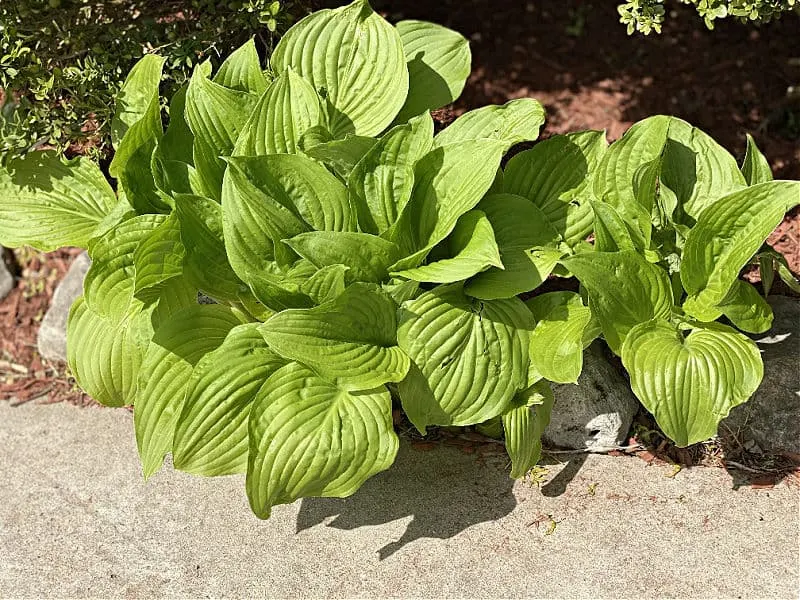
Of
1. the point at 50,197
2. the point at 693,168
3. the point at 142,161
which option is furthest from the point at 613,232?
the point at 50,197

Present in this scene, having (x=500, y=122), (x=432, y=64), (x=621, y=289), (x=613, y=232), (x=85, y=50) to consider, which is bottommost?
(x=621, y=289)

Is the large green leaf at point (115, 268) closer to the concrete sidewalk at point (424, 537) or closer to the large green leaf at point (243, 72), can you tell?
the large green leaf at point (243, 72)

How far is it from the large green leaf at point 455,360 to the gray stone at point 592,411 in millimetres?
375

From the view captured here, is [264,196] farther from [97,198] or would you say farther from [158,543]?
[158,543]

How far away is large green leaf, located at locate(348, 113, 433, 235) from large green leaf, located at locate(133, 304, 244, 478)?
2.05 feet

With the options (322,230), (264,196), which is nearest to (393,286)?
(322,230)

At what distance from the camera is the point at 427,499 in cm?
269

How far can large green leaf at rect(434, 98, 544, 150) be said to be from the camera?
2674mm

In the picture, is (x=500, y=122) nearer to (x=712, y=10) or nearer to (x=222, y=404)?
(x=712, y=10)

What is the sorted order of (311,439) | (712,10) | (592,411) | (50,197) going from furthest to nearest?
1. (50,197)
2. (592,411)
3. (712,10)
4. (311,439)

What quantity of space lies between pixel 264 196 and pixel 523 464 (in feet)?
3.63

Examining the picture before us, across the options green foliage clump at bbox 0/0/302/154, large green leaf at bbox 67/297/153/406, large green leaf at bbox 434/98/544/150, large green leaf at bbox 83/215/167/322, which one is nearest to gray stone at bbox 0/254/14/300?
green foliage clump at bbox 0/0/302/154

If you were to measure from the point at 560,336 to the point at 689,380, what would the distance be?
0.38 meters

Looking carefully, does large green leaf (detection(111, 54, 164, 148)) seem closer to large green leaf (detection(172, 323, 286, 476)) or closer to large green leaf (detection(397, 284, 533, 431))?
large green leaf (detection(172, 323, 286, 476))
